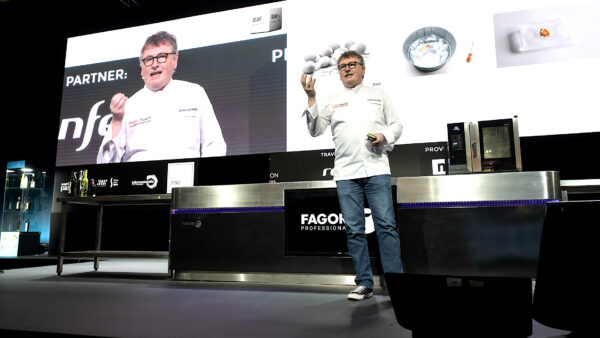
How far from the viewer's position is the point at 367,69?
11.9 feet

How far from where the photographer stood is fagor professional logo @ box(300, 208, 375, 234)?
8.73 feet

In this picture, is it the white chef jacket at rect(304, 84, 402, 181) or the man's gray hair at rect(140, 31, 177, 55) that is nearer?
the white chef jacket at rect(304, 84, 402, 181)

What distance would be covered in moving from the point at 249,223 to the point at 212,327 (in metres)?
1.44

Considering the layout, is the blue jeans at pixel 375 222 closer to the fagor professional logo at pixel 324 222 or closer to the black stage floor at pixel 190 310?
the black stage floor at pixel 190 310

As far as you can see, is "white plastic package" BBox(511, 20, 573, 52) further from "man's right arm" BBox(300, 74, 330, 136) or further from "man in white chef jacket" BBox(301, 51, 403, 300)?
"man's right arm" BBox(300, 74, 330, 136)

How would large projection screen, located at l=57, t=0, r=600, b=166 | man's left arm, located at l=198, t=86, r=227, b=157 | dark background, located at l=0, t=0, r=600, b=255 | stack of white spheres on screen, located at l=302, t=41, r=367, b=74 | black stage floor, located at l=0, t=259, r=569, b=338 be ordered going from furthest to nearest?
man's left arm, located at l=198, t=86, r=227, b=157 → stack of white spheres on screen, located at l=302, t=41, r=367, b=74 → dark background, located at l=0, t=0, r=600, b=255 → large projection screen, located at l=57, t=0, r=600, b=166 → black stage floor, located at l=0, t=259, r=569, b=338

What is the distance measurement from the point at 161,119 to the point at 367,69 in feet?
7.00

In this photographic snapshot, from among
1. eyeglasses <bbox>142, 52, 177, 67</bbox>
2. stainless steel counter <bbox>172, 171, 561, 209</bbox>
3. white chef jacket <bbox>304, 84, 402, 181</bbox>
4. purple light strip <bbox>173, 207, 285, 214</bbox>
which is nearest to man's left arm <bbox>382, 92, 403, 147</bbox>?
white chef jacket <bbox>304, 84, 402, 181</bbox>

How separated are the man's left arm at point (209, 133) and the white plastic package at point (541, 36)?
2745 millimetres

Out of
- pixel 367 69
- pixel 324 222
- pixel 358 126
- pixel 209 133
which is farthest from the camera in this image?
pixel 209 133

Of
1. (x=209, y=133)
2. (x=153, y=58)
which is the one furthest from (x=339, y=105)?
(x=153, y=58)

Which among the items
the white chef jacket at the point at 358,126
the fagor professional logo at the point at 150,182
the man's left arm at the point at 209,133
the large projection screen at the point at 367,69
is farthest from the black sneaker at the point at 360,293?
the fagor professional logo at the point at 150,182

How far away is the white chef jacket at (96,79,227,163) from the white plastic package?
2.76 m

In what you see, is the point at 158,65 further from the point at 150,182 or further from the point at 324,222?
the point at 324,222
